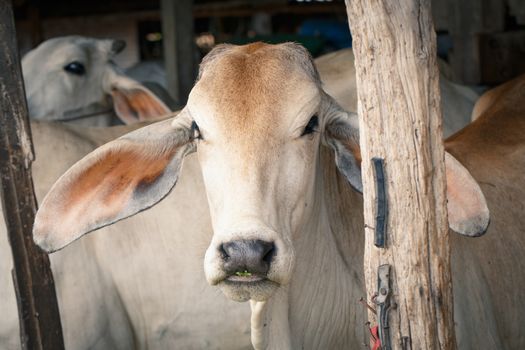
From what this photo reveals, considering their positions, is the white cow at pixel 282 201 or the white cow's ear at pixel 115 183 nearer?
the white cow at pixel 282 201

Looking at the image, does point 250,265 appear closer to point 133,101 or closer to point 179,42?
point 133,101

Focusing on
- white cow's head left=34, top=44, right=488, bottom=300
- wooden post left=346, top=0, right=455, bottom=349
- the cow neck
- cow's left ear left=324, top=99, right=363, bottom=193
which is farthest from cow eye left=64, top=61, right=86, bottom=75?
wooden post left=346, top=0, right=455, bottom=349

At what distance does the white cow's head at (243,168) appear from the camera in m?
2.73

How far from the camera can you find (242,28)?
41.1 feet

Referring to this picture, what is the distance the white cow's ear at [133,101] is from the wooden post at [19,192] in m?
2.07

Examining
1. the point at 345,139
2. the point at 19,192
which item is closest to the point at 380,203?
the point at 345,139

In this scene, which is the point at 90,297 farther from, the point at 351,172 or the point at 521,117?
the point at 521,117

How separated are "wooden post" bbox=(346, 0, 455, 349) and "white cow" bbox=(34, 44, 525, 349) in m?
0.33

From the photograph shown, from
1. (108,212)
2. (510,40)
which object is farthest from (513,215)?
(510,40)

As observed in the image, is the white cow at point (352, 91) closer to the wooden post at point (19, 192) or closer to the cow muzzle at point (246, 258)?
the wooden post at point (19, 192)

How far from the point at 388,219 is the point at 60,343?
1.69 m

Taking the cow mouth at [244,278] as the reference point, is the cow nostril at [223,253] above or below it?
above

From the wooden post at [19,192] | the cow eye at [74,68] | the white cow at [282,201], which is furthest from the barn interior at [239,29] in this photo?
the wooden post at [19,192]

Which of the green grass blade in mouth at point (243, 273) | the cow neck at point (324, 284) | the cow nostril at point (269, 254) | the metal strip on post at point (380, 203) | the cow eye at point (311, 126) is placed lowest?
the cow neck at point (324, 284)
